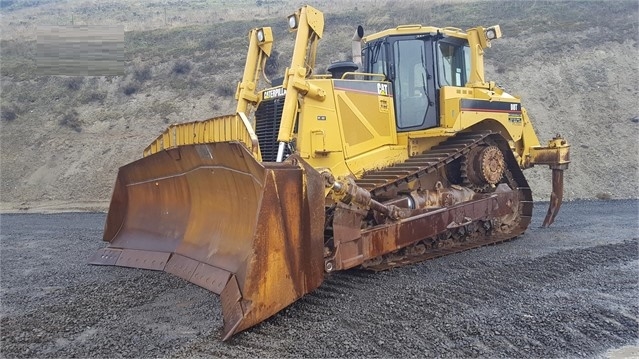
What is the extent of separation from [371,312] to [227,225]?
165 centimetres

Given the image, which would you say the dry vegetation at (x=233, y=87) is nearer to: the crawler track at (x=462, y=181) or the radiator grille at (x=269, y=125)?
the crawler track at (x=462, y=181)

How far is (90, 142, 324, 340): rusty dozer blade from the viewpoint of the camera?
3.98 metres

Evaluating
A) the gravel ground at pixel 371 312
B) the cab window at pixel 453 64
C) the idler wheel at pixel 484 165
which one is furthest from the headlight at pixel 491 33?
the gravel ground at pixel 371 312

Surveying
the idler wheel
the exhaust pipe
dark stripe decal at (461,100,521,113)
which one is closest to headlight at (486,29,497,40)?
dark stripe decal at (461,100,521,113)

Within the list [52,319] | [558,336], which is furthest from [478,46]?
[52,319]

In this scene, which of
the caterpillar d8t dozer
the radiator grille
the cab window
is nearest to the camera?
the caterpillar d8t dozer

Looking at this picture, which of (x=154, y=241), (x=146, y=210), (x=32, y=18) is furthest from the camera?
(x=32, y=18)

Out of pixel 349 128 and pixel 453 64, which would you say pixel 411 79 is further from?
pixel 349 128

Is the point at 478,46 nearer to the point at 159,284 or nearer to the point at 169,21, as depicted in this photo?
the point at 159,284

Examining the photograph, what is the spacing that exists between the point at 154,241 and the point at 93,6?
39.1 m

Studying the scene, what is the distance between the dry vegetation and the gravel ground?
11132 millimetres

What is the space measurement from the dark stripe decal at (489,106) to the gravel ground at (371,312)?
2.07 meters

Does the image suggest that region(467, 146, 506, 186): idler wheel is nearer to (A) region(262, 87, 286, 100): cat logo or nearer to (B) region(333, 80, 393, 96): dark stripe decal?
(B) region(333, 80, 393, 96): dark stripe decal

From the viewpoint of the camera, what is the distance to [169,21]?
107 ft
